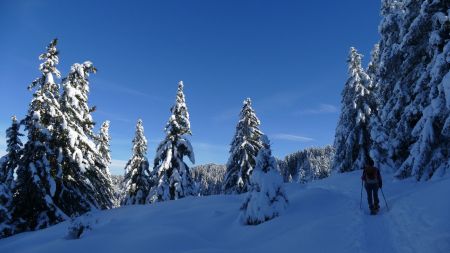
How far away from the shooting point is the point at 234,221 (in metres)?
12.0

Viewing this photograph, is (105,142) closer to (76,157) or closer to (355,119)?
(76,157)

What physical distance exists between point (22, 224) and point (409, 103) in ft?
67.8

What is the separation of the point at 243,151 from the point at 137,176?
38.4 feet

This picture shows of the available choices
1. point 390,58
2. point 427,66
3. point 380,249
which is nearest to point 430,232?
point 380,249

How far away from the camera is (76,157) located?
65.6 feet

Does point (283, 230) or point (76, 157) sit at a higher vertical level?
point (76, 157)

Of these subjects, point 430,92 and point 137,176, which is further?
point 137,176

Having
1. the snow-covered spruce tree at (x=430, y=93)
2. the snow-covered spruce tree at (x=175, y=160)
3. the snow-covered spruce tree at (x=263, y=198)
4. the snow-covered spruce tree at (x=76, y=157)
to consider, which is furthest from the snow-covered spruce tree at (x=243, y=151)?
the snow-covered spruce tree at (x=263, y=198)

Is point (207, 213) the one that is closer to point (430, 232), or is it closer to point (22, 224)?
point (430, 232)

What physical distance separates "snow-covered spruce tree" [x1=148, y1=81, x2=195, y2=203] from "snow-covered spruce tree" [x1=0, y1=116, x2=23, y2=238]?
10.8m

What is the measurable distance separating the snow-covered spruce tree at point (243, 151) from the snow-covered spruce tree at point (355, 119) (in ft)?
24.9

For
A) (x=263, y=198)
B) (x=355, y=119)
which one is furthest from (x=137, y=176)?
(x=263, y=198)

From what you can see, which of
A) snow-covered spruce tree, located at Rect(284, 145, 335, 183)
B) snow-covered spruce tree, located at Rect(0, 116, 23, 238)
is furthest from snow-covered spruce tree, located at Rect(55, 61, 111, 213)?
snow-covered spruce tree, located at Rect(284, 145, 335, 183)

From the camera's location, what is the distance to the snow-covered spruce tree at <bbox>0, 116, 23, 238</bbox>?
16.4 m
